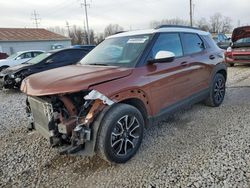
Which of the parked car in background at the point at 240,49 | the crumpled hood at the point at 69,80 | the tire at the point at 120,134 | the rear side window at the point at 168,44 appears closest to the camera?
the crumpled hood at the point at 69,80

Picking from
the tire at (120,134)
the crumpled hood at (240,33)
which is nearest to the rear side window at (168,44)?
the tire at (120,134)

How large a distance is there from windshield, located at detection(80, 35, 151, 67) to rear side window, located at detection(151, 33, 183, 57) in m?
0.18

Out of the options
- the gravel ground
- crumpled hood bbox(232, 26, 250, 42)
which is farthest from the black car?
crumpled hood bbox(232, 26, 250, 42)

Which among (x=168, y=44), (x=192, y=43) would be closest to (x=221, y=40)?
(x=192, y=43)

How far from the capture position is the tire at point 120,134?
114 inches

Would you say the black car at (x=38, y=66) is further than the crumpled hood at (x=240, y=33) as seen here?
No

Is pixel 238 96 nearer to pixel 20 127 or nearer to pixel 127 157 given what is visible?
pixel 127 157

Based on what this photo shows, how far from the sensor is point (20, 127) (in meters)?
4.79

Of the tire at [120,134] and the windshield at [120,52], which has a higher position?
the windshield at [120,52]

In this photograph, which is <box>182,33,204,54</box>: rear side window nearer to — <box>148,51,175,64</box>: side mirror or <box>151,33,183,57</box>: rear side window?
<box>151,33,183,57</box>: rear side window

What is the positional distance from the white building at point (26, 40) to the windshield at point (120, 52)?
1139 inches

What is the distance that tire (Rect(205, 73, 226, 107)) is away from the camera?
16.9 feet

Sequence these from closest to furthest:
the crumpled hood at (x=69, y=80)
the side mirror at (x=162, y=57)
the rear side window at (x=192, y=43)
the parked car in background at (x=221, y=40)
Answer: the crumpled hood at (x=69, y=80)
the side mirror at (x=162, y=57)
the rear side window at (x=192, y=43)
the parked car in background at (x=221, y=40)

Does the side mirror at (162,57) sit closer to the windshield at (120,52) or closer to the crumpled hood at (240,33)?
the windshield at (120,52)
